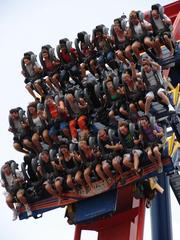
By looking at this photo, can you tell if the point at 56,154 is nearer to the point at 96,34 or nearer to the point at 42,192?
the point at 42,192

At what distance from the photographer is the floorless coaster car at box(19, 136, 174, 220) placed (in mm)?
14414

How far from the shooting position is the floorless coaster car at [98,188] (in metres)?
14.4

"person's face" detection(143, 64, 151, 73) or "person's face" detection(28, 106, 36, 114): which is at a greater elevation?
"person's face" detection(143, 64, 151, 73)

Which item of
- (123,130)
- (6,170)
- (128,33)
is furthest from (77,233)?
(128,33)

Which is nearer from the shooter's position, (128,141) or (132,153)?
(132,153)

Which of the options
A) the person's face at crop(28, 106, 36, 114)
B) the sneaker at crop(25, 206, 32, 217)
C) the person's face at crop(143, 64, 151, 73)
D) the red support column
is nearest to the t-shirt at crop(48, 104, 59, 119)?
the person's face at crop(28, 106, 36, 114)

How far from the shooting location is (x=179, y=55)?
1631 cm

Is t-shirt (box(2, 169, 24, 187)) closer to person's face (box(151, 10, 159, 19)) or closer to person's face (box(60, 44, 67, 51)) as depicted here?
person's face (box(60, 44, 67, 51))

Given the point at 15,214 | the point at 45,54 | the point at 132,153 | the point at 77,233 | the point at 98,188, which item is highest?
the point at 45,54

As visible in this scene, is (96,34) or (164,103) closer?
(164,103)

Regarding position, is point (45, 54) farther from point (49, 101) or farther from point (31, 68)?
point (49, 101)

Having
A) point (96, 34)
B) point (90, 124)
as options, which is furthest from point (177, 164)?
point (96, 34)

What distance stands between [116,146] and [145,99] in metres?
A: 0.92

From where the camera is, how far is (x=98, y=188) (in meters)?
15.1
